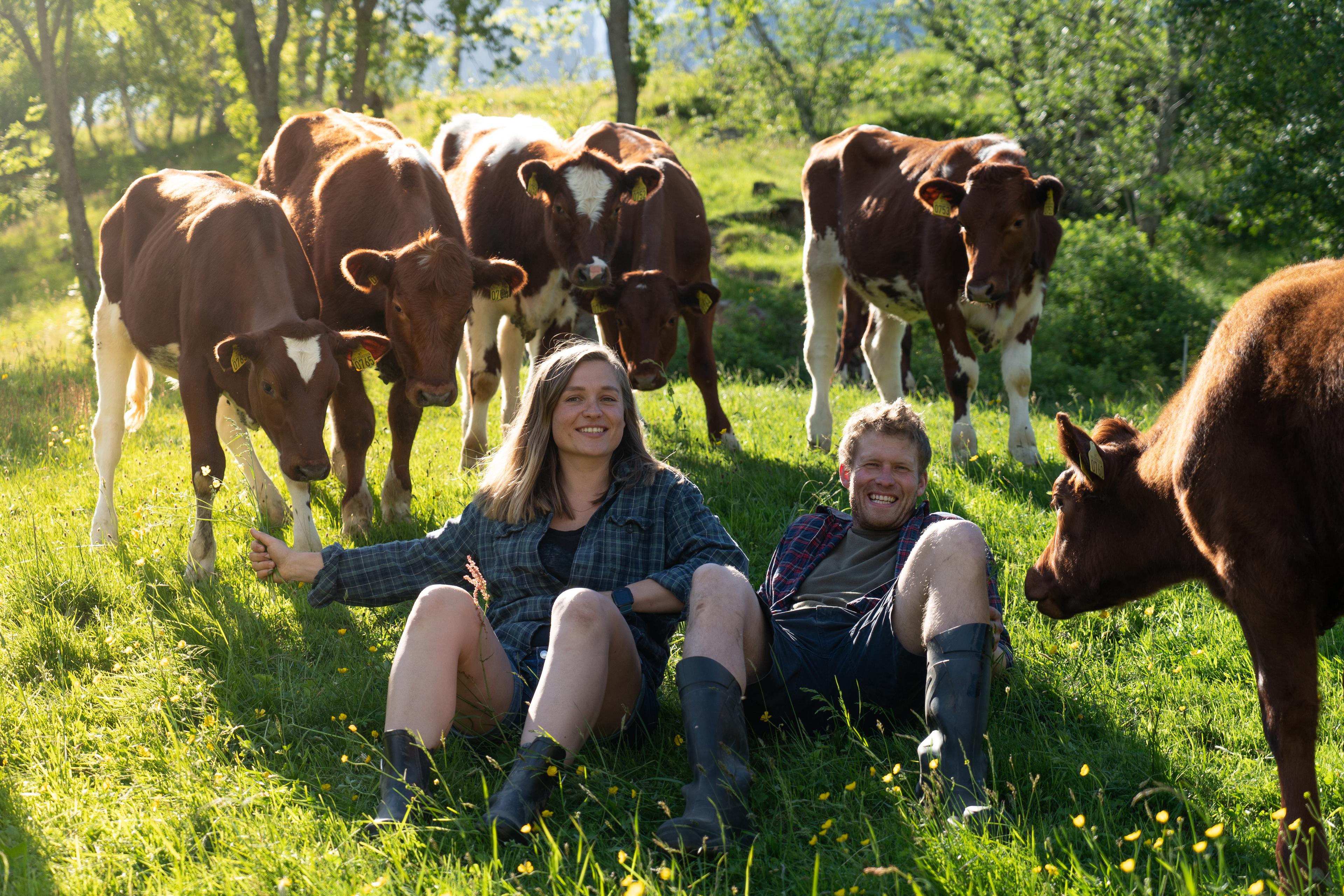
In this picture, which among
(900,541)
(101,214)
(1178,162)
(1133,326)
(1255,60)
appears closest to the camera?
(900,541)

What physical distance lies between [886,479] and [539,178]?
4.92m

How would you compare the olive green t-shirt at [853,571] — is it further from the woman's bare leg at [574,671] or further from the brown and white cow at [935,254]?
the brown and white cow at [935,254]

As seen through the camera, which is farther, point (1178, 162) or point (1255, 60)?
point (1178, 162)

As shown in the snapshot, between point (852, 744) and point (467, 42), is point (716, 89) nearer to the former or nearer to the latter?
point (467, 42)

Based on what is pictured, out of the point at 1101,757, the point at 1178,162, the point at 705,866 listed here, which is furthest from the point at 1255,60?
the point at 705,866

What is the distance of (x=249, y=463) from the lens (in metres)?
7.08

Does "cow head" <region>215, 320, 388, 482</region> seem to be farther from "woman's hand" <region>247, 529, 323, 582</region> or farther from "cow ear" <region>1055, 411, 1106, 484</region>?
"cow ear" <region>1055, 411, 1106, 484</region>

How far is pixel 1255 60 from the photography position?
1756 centimetres

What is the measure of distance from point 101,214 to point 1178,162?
2709cm

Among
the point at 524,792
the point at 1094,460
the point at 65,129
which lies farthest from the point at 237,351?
the point at 65,129

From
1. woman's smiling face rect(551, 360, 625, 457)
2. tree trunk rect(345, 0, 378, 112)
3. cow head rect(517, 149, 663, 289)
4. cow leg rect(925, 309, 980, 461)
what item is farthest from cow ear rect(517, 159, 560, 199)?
tree trunk rect(345, 0, 378, 112)

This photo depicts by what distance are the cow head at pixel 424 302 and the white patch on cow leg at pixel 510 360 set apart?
252 centimetres

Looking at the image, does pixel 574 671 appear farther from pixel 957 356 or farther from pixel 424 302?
pixel 957 356

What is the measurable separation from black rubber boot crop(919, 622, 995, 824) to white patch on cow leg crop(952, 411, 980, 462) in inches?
167
